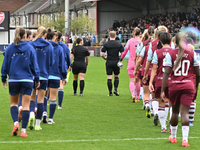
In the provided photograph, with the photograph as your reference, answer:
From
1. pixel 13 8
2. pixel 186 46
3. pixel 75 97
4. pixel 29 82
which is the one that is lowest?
pixel 75 97

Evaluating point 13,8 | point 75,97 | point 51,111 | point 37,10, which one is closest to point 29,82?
point 51,111

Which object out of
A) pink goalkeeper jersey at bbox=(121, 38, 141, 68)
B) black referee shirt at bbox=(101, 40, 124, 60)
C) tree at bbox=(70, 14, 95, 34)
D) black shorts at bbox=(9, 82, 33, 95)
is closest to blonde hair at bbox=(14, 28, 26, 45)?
black shorts at bbox=(9, 82, 33, 95)

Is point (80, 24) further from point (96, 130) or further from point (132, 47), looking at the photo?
point (96, 130)

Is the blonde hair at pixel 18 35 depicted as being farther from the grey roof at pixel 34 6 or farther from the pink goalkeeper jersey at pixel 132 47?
the grey roof at pixel 34 6

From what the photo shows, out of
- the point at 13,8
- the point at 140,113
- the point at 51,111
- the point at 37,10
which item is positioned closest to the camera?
the point at 51,111

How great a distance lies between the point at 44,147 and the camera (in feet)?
23.3

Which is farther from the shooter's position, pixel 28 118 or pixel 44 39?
pixel 44 39

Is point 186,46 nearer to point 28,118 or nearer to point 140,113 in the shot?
point 28,118

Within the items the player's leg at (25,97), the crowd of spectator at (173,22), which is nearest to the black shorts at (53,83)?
the player's leg at (25,97)

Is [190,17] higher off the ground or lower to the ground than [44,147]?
higher

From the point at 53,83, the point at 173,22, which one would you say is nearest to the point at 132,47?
the point at 53,83

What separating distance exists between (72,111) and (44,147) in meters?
4.59

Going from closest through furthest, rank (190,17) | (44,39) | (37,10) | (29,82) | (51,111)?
(29,82)
(44,39)
(51,111)
(190,17)
(37,10)

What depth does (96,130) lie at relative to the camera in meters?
8.77
